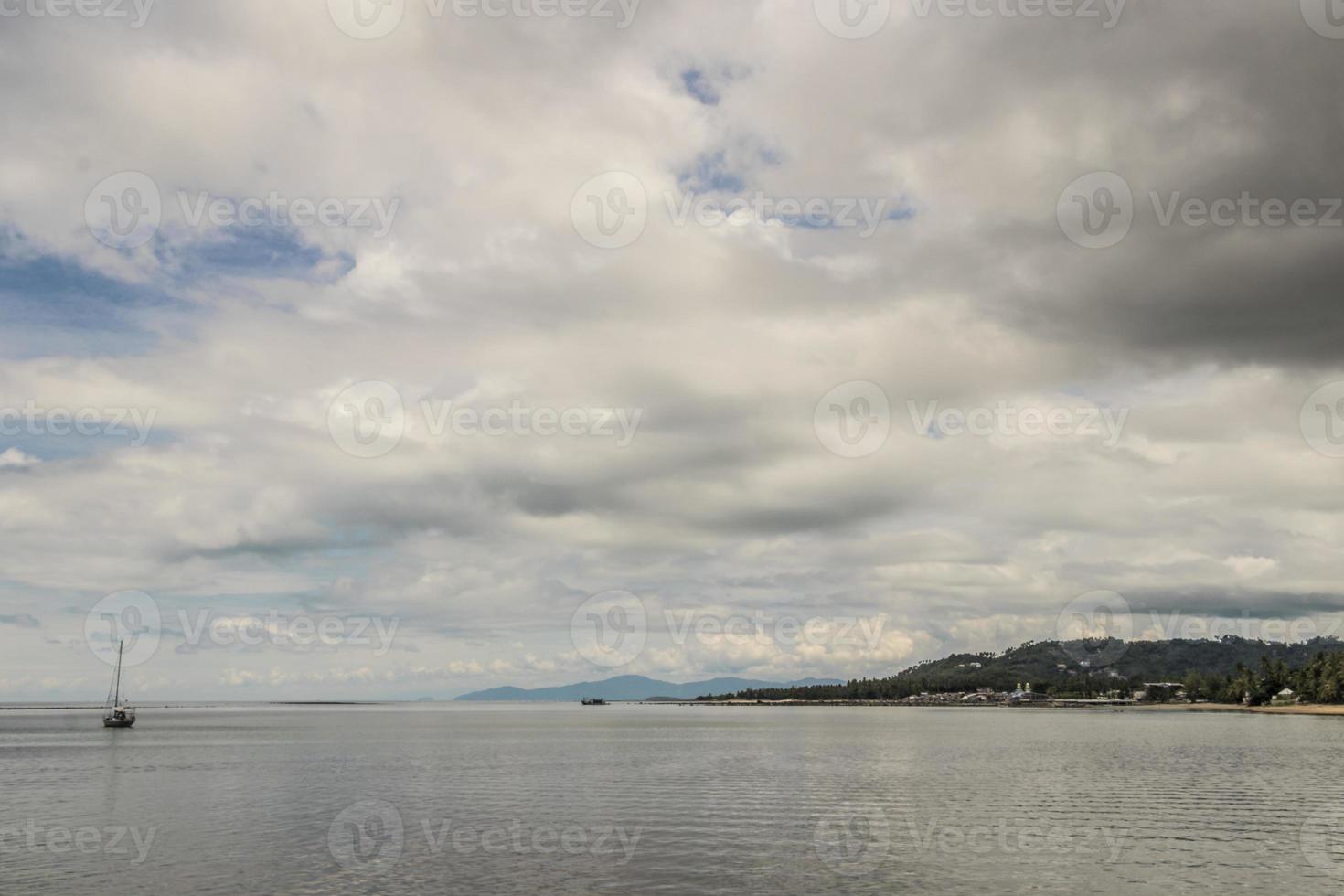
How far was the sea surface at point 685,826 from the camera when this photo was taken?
2007 inches

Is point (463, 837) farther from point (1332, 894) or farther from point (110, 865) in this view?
point (1332, 894)

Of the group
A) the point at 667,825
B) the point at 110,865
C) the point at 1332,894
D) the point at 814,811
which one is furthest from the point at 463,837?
the point at 1332,894

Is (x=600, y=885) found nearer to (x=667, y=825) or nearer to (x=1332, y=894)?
(x=667, y=825)

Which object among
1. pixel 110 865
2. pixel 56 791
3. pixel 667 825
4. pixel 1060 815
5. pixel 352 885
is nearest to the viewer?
pixel 352 885

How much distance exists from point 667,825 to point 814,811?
14.1 m

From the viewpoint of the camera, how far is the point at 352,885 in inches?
1957

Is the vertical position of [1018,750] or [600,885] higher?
[600,885]

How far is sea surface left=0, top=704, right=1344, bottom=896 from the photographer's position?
50969 millimetres

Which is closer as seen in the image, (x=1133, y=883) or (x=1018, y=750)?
(x=1133, y=883)

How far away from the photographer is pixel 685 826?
68875 millimetres

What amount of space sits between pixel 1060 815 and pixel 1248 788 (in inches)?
1172

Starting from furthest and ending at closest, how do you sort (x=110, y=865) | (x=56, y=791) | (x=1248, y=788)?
(x=56, y=791), (x=1248, y=788), (x=110, y=865)

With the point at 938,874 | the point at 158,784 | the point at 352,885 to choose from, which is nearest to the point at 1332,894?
the point at 938,874

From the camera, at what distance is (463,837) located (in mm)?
64125
